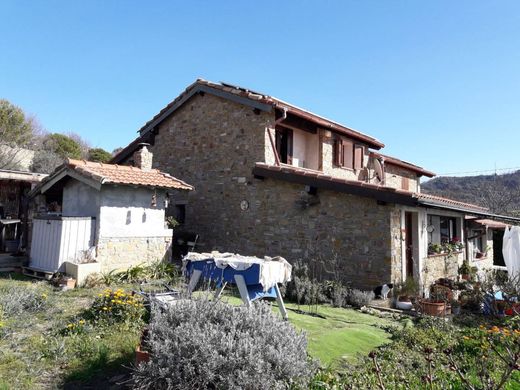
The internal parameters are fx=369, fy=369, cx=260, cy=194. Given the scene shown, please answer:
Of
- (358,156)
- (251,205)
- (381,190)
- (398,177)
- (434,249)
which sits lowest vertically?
(434,249)

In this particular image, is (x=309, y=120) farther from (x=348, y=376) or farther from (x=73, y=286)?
(x=348, y=376)

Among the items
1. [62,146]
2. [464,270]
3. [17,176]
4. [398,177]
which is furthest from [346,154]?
[62,146]

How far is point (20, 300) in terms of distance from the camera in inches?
275

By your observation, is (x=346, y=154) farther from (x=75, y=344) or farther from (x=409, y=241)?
(x=75, y=344)

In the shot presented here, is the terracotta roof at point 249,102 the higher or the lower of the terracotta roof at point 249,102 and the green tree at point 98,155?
the lower

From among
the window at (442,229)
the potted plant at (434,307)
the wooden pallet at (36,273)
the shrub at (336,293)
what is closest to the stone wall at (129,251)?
the wooden pallet at (36,273)

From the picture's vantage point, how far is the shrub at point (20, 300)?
6672 millimetres

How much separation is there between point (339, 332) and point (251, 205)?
698cm

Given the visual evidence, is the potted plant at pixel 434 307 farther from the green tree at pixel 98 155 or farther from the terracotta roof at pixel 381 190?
the green tree at pixel 98 155

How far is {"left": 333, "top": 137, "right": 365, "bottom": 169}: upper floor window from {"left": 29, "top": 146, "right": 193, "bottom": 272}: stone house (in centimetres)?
700

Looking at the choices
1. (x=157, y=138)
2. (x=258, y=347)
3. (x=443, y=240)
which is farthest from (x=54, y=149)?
(x=258, y=347)

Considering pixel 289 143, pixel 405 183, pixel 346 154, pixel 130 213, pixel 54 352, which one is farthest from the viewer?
pixel 405 183

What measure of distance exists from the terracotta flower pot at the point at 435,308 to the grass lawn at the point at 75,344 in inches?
69.9

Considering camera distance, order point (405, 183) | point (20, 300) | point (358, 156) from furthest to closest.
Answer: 1. point (405, 183)
2. point (358, 156)
3. point (20, 300)
